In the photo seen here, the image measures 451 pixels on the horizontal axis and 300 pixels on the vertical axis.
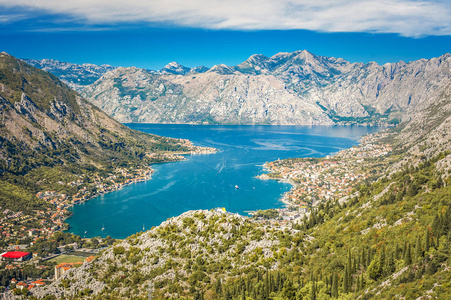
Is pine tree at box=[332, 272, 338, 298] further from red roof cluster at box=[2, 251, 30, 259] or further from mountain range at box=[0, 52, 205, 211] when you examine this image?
mountain range at box=[0, 52, 205, 211]

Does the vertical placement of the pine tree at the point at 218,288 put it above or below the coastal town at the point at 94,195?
above

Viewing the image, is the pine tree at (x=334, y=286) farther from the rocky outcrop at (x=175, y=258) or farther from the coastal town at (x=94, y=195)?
the coastal town at (x=94, y=195)

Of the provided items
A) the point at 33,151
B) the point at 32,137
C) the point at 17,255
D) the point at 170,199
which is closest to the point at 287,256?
the point at 17,255

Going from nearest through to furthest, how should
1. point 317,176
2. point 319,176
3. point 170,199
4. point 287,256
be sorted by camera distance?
1. point 287,256
2. point 170,199
3. point 319,176
4. point 317,176

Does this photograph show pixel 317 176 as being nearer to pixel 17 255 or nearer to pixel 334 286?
pixel 17 255

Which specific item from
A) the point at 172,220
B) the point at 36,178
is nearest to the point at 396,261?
the point at 172,220

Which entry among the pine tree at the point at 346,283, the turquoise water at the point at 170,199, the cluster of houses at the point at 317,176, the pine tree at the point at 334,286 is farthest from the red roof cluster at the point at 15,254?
the pine tree at the point at 346,283
